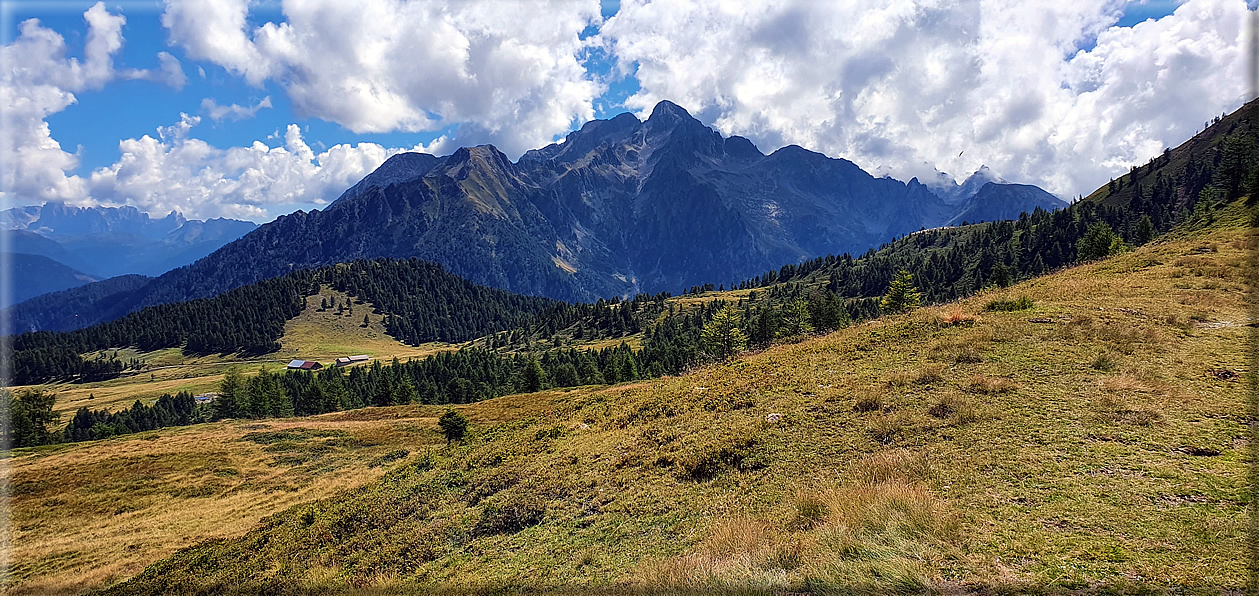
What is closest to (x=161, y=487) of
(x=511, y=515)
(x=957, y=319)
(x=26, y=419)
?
(x=511, y=515)

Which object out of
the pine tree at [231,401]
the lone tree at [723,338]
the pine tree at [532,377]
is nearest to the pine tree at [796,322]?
the lone tree at [723,338]

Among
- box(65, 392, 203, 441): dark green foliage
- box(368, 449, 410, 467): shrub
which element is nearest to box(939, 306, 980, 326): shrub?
box(368, 449, 410, 467): shrub

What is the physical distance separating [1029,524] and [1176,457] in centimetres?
439

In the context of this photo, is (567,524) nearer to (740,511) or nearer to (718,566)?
(740,511)

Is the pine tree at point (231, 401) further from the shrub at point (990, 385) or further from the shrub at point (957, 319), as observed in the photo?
the shrub at point (990, 385)

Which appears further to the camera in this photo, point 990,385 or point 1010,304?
point 1010,304

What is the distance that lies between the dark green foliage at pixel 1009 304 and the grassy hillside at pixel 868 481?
1.28ft

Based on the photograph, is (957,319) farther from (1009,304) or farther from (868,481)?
(868,481)

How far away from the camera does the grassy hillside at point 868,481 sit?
24.7 feet

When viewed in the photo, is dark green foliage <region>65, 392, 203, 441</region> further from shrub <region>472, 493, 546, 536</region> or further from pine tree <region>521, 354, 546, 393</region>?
shrub <region>472, 493, 546, 536</region>

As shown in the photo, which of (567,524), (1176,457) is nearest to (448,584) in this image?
(567,524)

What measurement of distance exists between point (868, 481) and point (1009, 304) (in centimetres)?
1690

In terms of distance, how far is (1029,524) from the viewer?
25.7 ft

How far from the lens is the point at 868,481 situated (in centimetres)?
1016
